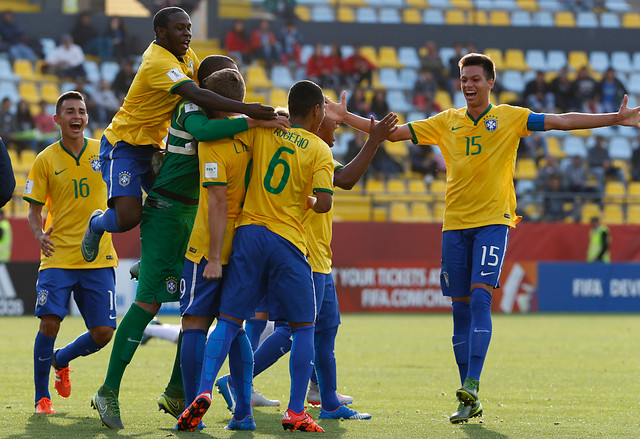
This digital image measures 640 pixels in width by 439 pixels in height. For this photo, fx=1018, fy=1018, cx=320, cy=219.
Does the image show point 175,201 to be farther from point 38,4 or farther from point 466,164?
point 38,4

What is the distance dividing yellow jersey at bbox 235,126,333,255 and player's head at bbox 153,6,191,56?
811 mm

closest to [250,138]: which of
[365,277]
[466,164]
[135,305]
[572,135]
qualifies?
[135,305]

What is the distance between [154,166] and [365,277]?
13239 millimetres

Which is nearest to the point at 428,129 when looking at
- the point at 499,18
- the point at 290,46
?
the point at 290,46

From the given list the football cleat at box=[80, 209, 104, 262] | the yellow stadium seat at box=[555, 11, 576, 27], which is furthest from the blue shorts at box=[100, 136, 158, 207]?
the yellow stadium seat at box=[555, 11, 576, 27]

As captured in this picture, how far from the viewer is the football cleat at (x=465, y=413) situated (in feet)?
21.3

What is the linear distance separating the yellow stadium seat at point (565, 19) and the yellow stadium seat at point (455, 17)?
287cm

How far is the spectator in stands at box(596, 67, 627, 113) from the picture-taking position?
25391 mm

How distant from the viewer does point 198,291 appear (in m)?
6.06

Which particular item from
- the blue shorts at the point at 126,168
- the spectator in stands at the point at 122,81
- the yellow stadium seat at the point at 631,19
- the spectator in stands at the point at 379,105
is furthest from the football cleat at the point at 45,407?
the yellow stadium seat at the point at 631,19

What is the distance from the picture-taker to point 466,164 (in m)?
7.25

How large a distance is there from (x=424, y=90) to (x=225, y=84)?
754 inches

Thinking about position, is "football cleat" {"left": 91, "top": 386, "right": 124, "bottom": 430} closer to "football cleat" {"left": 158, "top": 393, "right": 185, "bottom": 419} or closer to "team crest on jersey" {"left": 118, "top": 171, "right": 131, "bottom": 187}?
"football cleat" {"left": 158, "top": 393, "right": 185, "bottom": 419}

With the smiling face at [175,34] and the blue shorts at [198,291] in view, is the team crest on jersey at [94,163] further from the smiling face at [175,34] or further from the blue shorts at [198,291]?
the blue shorts at [198,291]
